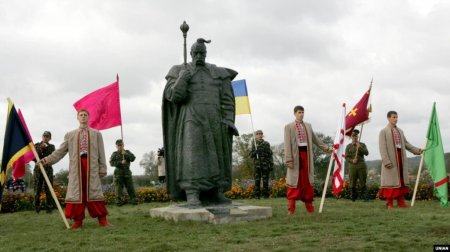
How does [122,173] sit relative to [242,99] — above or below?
below

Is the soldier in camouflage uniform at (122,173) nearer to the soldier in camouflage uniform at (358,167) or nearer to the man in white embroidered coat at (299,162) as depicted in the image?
the soldier in camouflage uniform at (358,167)

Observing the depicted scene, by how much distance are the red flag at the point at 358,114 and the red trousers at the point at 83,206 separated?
224 inches

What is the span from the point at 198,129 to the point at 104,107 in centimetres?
388

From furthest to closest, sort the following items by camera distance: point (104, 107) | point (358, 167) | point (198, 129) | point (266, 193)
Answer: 1. point (266, 193)
2. point (358, 167)
3. point (104, 107)
4. point (198, 129)

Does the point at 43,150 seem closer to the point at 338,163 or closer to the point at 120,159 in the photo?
the point at 120,159

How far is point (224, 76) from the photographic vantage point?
10.7 meters

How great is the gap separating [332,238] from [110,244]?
3.03 metres

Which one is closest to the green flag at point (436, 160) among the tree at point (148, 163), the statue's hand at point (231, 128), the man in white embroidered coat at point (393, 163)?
the man in white embroidered coat at point (393, 163)

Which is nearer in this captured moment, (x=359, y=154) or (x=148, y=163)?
(x=359, y=154)

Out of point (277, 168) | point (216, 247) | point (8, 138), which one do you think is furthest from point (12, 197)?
point (277, 168)

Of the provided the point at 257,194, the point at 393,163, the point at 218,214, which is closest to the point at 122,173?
the point at 257,194

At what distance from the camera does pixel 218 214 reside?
31.0 feet

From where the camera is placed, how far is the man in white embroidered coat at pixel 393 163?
39.8 feet

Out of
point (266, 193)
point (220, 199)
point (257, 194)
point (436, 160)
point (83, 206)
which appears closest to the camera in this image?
point (83, 206)
